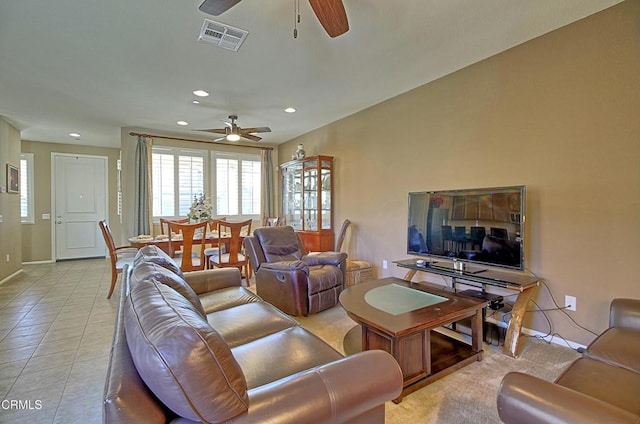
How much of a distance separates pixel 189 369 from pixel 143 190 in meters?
5.41

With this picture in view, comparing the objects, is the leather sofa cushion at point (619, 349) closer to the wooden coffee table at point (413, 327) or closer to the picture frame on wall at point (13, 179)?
the wooden coffee table at point (413, 327)

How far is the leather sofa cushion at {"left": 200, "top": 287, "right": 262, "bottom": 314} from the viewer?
7.64ft

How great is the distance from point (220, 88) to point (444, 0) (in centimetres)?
260

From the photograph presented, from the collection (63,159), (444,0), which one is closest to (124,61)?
(444,0)

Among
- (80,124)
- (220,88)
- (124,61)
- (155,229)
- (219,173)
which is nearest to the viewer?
(124,61)

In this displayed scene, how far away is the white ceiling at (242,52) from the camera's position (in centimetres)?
228

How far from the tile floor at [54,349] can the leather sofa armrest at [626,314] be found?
10.3 feet

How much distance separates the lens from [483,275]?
276 centimetres

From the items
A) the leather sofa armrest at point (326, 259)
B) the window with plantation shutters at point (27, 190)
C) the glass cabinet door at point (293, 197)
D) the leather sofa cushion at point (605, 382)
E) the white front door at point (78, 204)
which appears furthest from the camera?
the white front door at point (78, 204)

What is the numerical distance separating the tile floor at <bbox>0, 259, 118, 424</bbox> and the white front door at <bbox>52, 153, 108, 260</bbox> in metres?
2.13

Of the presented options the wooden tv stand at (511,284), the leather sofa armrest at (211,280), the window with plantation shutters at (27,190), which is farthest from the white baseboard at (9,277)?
the wooden tv stand at (511,284)

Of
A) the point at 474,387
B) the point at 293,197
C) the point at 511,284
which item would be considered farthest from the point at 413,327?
the point at 293,197

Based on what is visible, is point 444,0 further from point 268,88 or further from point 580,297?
point 580,297

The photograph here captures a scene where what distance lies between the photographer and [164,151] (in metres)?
5.81
